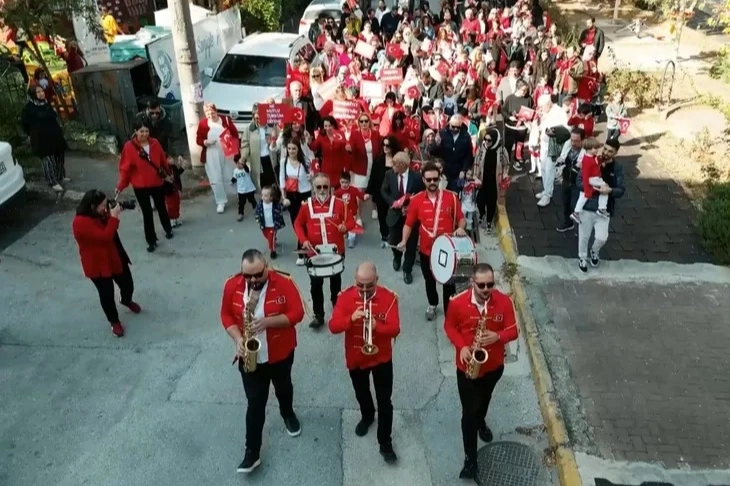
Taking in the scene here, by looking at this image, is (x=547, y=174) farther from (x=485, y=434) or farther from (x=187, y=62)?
(x=187, y=62)

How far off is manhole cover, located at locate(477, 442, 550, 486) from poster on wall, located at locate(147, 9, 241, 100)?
1110cm

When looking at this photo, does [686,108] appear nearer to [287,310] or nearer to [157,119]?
[157,119]

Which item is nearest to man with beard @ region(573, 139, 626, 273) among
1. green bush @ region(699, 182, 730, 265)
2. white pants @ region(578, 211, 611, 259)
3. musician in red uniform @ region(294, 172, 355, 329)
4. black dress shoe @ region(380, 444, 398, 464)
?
white pants @ region(578, 211, 611, 259)

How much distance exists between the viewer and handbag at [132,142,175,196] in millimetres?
8648

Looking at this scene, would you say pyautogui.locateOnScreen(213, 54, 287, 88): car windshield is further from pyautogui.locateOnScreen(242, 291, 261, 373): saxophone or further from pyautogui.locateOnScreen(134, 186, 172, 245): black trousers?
pyautogui.locateOnScreen(242, 291, 261, 373): saxophone

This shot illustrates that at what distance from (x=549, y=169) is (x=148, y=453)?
287 inches

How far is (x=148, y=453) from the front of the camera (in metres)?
5.73

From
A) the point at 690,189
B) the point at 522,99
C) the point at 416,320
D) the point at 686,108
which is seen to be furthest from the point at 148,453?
the point at 686,108

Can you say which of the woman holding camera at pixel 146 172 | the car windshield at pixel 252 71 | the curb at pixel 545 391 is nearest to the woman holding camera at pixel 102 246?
the woman holding camera at pixel 146 172

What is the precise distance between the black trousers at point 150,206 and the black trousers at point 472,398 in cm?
539

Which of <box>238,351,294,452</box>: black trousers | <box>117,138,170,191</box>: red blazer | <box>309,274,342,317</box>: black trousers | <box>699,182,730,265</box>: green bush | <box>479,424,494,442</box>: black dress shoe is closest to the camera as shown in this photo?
<box>238,351,294,452</box>: black trousers

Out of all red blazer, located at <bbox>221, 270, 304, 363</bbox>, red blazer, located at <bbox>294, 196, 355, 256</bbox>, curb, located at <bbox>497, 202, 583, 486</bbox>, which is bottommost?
curb, located at <bbox>497, 202, 583, 486</bbox>

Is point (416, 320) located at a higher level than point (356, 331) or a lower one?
lower

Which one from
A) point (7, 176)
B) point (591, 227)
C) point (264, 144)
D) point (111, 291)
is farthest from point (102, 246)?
point (591, 227)
